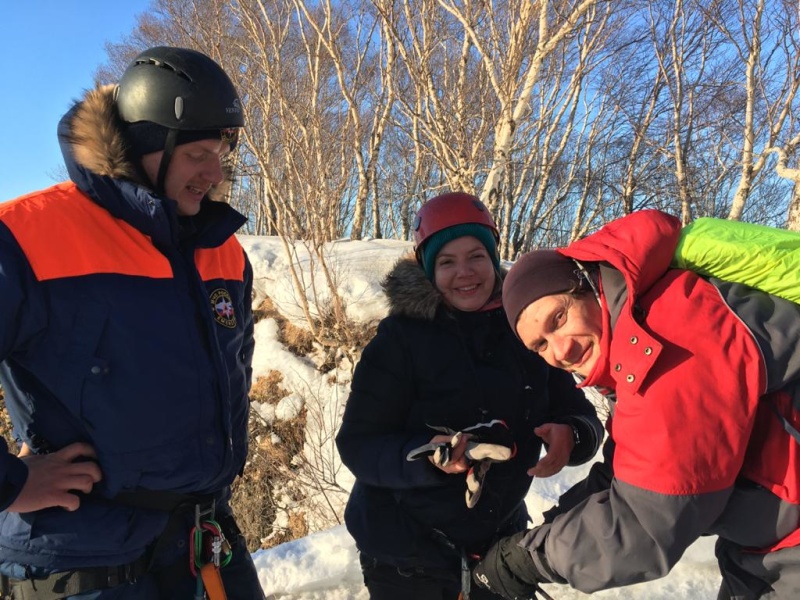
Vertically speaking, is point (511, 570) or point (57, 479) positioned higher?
point (57, 479)

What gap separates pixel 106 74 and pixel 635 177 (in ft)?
56.4

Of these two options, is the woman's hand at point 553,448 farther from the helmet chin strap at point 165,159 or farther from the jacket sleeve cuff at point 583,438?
the helmet chin strap at point 165,159

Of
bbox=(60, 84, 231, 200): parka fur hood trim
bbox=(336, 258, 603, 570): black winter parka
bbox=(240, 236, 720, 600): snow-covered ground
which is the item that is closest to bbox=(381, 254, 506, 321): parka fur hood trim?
bbox=(336, 258, 603, 570): black winter parka

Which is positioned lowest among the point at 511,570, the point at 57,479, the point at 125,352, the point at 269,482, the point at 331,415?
the point at 269,482

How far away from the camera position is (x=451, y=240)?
6.30 feet

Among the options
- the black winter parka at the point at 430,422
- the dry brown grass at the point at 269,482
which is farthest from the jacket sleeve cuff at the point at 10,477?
the dry brown grass at the point at 269,482

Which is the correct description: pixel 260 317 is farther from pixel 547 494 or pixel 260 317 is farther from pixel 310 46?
pixel 547 494

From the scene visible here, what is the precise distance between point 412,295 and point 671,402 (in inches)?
39.6

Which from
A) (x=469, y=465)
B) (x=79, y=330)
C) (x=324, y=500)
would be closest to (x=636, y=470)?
(x=469, y=465)

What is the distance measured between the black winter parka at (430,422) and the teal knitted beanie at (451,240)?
0.45 ft

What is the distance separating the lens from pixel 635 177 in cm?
1656

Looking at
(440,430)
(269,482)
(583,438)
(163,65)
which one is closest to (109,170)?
(163,65)

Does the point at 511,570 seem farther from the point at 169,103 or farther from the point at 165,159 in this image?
the point at 169,103

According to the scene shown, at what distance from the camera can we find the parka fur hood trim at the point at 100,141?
1374 millimetres
